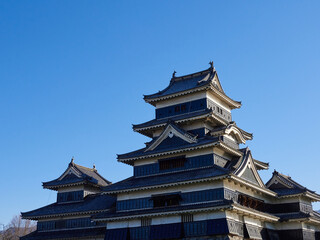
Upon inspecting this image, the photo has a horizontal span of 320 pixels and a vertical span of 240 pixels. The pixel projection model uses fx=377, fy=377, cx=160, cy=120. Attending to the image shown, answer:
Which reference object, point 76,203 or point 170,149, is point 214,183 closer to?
point 170,149

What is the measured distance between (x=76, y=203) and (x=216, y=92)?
2388 centimetres

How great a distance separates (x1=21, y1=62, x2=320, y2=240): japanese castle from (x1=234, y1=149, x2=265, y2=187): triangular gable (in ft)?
0.36

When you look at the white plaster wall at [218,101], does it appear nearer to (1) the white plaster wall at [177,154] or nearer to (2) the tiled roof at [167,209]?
(1) the white plaster wall at [177,154]

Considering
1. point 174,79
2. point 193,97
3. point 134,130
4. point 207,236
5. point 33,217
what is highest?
point 174,79

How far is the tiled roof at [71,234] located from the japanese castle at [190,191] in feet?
0.51

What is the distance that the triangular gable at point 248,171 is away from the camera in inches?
1510

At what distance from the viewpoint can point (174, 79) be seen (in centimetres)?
4966

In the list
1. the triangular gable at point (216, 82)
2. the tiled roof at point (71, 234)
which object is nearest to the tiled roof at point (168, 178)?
the tiled roof at point (71, 234)

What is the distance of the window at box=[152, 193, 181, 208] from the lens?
3744 centimetres

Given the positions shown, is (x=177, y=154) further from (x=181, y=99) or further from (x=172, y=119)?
(x=181, y=99)

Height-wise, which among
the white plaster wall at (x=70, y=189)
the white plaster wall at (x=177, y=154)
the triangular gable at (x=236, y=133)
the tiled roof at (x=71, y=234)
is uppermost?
the triangular gable at (x=236, y=133)

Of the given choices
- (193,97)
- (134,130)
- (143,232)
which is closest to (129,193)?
(143,232)

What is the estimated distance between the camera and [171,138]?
135ft

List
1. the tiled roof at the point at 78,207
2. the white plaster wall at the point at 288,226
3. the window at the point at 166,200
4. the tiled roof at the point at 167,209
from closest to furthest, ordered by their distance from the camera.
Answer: the tiled roof at the point at 167,209
the window at the point at 166,200
the white plaster wall at the point at 288,226
the tiled roof at the point at 78,207
